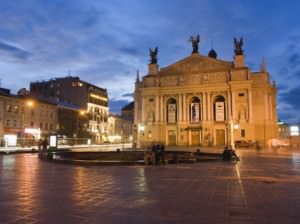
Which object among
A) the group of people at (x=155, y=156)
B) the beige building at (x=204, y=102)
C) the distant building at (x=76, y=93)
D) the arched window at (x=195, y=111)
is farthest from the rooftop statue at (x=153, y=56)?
the group of people at (x=155, y=156)

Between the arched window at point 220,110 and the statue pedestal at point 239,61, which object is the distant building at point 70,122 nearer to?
the arched window at point 220,110

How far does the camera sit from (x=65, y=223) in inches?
237

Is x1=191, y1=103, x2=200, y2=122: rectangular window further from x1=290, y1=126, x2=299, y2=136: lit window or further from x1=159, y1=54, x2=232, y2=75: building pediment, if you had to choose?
x1=290, y1=126, x2=299, y2=136: lit window

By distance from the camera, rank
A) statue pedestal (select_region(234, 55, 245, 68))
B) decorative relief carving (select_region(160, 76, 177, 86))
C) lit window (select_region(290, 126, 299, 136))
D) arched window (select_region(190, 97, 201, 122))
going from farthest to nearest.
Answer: decorative relief carving (select_region(160, 76, 177, 86)), arched window (select_region(190, 97, 201, 122)), statue pedestal (select_region(234, 55, 245, 68)), lit window (select_region(290, 126, 299, 136))

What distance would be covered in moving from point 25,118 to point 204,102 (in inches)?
1586

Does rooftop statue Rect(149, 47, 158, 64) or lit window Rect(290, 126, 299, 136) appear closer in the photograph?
lit window Rect(290, 126, 299, 136)

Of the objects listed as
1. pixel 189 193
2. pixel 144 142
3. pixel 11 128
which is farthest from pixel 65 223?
pixel 144 142

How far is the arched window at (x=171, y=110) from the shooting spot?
7388cm

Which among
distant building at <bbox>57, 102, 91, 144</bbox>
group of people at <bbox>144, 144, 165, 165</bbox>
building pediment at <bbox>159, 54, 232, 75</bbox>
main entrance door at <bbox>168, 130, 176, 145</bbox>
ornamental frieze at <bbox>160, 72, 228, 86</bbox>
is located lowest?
group of people at <bbox>144, 144, 165, 165</bbox>

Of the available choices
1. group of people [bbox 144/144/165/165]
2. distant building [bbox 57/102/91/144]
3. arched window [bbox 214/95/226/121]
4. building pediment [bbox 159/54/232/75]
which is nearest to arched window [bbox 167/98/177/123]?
building pediment [bbox 159/54/232/75]

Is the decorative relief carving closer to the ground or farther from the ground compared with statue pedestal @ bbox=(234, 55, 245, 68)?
closer to the ground

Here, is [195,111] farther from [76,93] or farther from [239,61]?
[76,93]

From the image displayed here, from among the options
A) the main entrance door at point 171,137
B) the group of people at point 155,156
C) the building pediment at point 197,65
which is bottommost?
the group of people at point 155,156

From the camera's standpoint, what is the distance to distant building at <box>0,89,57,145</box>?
6000cm
